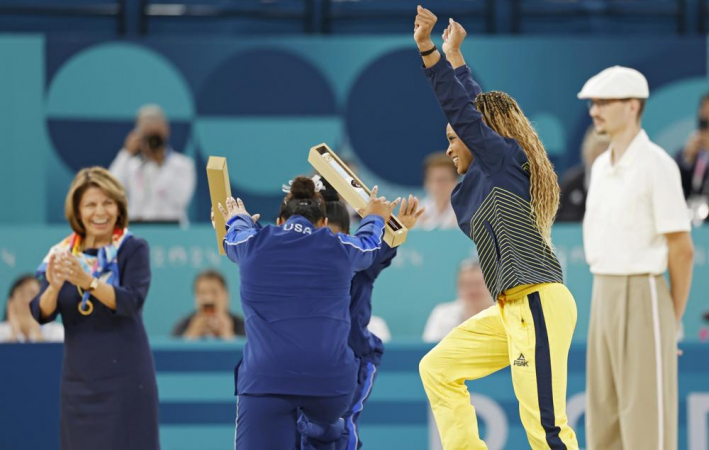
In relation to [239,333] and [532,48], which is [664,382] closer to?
[239,333]

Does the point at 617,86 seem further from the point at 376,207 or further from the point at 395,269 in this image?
the point at 395,269

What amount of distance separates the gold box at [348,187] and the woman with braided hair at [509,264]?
0.33 metres

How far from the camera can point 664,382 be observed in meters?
5.96

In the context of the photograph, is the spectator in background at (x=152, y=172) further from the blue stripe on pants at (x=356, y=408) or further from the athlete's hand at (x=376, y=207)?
the athlete's hand at (x=376, y=207)

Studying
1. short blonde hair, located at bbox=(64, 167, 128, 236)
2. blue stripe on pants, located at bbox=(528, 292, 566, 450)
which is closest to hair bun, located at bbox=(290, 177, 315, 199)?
blue stripe on pants, located at bbox=(528, 292, 566, 450)

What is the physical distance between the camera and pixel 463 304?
8023mm

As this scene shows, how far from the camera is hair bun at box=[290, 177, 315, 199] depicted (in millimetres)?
5324

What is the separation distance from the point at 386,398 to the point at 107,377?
1.89m

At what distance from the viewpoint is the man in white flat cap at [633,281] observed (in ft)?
19.5

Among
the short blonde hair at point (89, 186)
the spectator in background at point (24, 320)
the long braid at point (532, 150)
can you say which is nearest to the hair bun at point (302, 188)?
the long braid at point (532, 150)

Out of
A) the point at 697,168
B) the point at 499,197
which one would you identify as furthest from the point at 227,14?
the point at 499,197

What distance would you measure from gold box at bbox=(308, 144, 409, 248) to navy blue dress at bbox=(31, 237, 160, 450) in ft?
4.33

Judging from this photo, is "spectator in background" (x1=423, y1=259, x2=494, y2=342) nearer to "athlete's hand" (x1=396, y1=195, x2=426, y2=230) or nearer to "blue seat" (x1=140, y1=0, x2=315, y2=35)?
"athlete's hand" (x1=396, y1=195, x2=426, y2=230)

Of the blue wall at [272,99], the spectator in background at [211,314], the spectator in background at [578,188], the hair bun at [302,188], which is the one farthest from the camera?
the blue wall at [272,99]
